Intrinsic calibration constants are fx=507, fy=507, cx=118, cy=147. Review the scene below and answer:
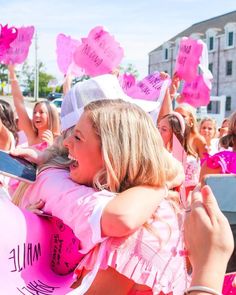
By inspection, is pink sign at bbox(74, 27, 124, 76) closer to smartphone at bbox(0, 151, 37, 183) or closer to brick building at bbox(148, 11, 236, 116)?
smartphone at bbox(0, 151, 37, 183)

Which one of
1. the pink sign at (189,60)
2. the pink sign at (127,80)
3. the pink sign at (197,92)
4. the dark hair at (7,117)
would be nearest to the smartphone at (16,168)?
the dark hair at (7,117)

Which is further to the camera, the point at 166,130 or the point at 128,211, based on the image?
the point at 166,130

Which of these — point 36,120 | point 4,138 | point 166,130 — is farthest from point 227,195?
point 36,120

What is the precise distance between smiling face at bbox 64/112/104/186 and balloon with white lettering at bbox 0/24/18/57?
312 centimetres

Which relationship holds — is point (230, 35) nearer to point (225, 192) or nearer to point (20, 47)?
point (20, 47)

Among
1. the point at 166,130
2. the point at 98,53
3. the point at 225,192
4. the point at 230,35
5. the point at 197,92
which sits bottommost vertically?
the point at 166,130

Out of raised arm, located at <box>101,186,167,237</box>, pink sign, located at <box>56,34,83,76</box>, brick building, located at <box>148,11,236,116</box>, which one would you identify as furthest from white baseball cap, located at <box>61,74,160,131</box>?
brick building, located at <box>148,11,236,116</box>

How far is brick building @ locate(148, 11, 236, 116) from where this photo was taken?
47969mm

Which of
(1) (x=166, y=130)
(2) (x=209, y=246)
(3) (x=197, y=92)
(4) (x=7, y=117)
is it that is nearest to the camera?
(2) (x=209, y=246)

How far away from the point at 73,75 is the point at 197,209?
3680 mm

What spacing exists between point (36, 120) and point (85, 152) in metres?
3.08

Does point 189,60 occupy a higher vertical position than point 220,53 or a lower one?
lower

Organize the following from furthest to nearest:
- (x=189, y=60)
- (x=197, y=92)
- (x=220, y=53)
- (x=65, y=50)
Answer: (x=220, y=53) < (x=197, y=92) < (x=189, y=60) < (x=65, y=50)

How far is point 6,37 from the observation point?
14.3 ft
